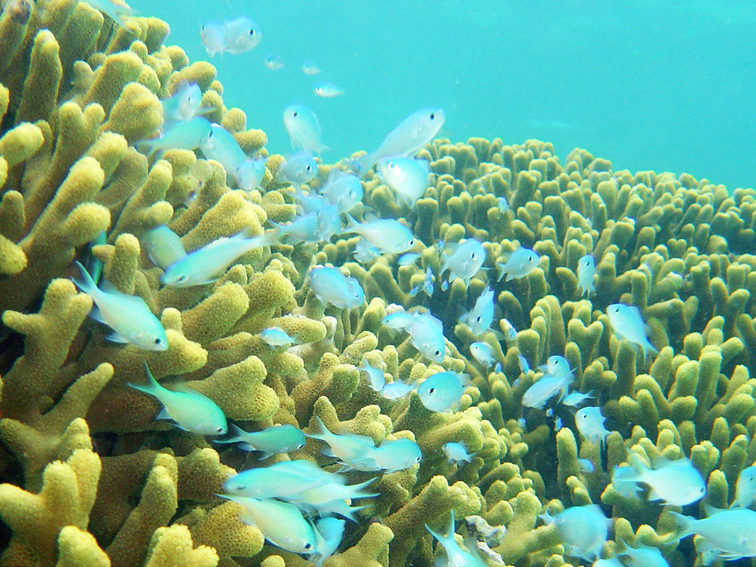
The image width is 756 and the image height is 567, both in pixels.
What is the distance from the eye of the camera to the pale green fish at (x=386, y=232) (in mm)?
3355

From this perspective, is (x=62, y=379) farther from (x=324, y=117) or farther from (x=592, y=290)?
(x=324, y=117)

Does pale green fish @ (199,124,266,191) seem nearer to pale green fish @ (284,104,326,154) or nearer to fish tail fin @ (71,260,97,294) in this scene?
fish tail fin @ (71,260,97,294)

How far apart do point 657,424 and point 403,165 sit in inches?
107

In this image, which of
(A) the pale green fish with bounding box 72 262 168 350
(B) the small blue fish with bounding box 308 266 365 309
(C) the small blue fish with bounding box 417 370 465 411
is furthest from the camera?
(B) the small blue fish with bounding box 308 266 365 309

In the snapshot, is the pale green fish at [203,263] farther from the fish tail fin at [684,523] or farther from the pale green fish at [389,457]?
the fish tail fin at [684,523]

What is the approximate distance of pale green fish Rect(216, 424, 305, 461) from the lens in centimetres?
180

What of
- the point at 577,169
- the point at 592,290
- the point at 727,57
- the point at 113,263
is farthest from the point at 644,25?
the point at 113,263

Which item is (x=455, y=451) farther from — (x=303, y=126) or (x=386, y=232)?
(x=303, y=126)

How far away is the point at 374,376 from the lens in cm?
245

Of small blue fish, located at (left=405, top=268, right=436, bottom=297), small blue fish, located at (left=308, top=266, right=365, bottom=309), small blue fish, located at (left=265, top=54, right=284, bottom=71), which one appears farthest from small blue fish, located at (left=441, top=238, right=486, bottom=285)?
small blue fish, located at (left=265, top=54, right=284, bottom=71)

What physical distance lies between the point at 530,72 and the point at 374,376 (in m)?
72.6

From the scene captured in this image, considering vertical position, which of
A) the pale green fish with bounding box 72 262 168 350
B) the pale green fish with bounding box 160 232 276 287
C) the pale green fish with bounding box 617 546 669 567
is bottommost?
the pale green fish with bounding box 72 262 168 350

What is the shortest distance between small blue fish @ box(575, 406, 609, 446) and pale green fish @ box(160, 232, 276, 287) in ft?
8.86

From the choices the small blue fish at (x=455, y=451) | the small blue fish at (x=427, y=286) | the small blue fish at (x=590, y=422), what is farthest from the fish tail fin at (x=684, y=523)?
the small blue fish at (x=427, y=286)
